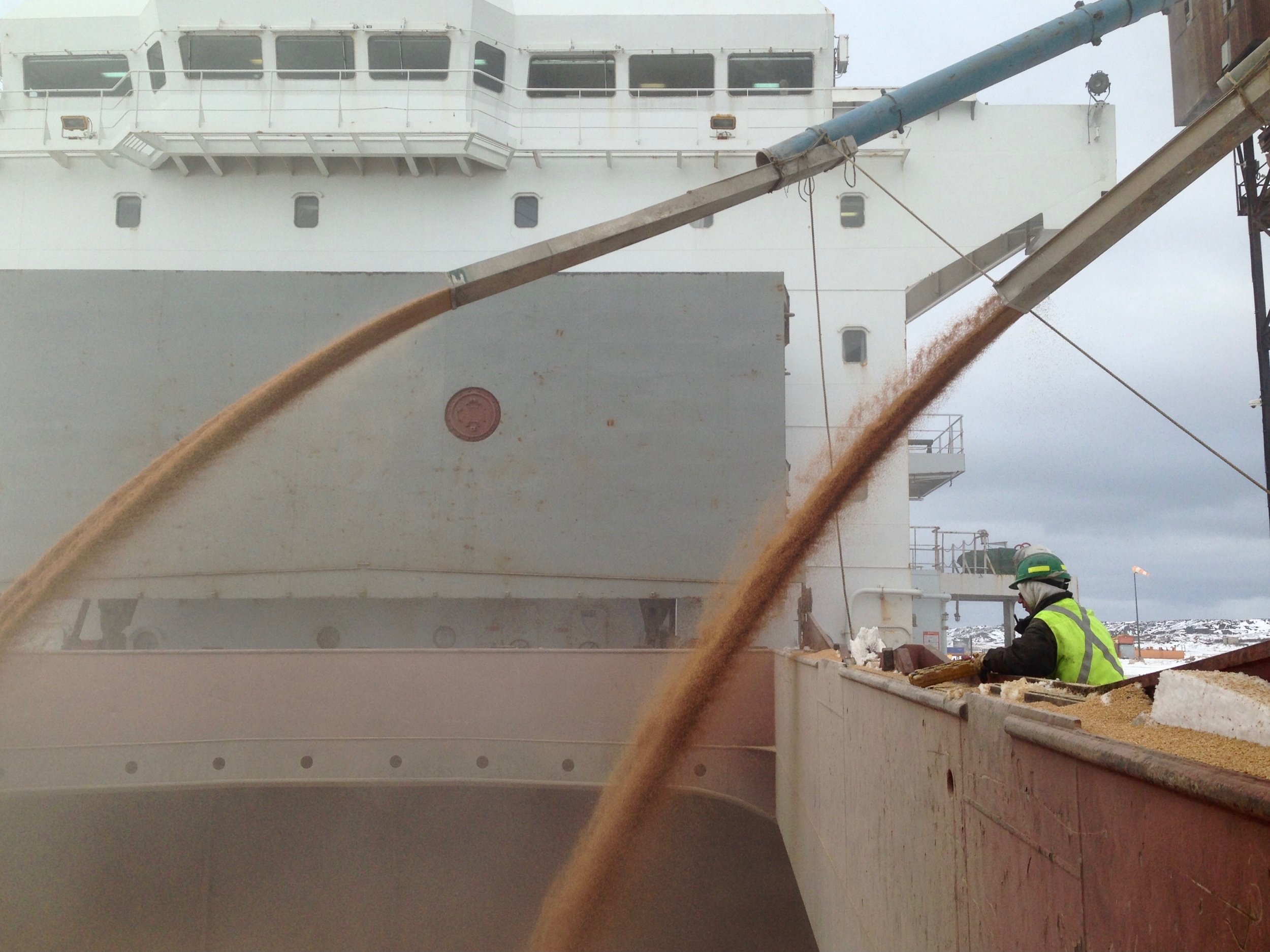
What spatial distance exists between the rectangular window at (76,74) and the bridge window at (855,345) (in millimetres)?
8265

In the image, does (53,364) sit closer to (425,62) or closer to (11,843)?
(11,843)

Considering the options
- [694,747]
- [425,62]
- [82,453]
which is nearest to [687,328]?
[694,747]

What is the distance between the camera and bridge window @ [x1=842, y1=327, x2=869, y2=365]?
33.8 feet

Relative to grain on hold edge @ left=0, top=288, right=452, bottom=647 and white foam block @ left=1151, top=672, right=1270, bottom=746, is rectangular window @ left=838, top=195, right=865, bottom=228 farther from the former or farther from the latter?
white foam block @ left=1151, top=672, right=1270, bottom=746

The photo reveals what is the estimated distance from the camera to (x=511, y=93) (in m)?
10.9

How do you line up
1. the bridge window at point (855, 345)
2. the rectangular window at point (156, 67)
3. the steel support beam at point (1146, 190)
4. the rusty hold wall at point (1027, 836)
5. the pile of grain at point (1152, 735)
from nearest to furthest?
the rusty hold wall at point (1027, 836)
the pile of grain at point (1152, 735)
the steel support beam at point (1146, 190)
the bridge window at point (855, 345)
the rectangular window at point (156, 67)

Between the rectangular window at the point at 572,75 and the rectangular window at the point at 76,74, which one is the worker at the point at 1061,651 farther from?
the rectangular window at the point at 76,74

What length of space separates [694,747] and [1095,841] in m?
6.16

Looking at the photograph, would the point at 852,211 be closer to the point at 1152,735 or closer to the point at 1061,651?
the point at 1061,651

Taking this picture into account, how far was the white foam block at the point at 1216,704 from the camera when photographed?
1715mm

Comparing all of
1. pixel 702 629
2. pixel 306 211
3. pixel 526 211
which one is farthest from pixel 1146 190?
pixel 306 211

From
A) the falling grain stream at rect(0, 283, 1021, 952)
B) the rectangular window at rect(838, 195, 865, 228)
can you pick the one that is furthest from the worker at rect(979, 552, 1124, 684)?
the rectangular window at rect(838, 195, 865, 228)

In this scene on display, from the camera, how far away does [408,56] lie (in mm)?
10727

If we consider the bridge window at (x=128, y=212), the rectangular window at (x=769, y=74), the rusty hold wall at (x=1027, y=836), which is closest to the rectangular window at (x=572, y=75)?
the rectangular window at (x=769, y=74)
